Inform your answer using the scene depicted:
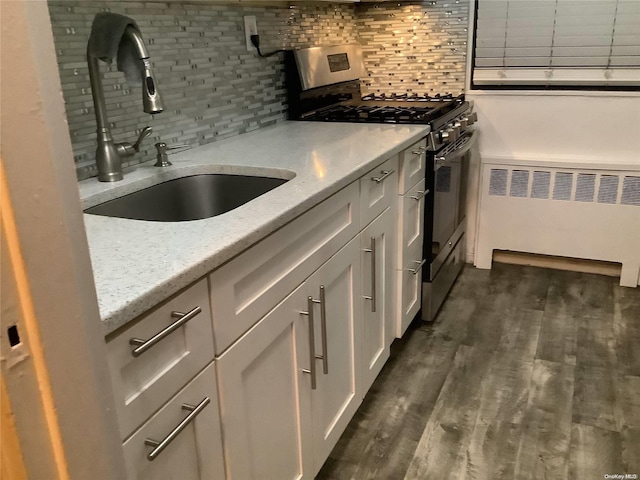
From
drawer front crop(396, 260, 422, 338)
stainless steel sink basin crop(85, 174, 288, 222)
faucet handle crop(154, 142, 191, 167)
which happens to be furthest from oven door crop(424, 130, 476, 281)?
faucet handle crop(154, 142, 191, 167)

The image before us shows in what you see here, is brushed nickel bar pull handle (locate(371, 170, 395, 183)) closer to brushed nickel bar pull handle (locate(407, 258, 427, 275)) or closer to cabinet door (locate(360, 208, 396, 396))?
cabinet door (locate(360, 208, 396, 396))

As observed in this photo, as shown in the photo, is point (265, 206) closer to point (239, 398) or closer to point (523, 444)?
point (239, 398)

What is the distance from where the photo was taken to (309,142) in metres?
2.03

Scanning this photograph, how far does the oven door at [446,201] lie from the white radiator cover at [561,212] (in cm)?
23

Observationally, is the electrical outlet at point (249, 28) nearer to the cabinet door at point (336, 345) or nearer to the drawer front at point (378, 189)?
the drawer front at point (378, 189)

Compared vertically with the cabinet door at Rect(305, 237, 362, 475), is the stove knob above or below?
above

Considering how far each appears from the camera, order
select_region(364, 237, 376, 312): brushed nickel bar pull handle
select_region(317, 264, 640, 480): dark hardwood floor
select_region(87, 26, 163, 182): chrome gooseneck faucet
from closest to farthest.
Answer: select_region(87, 26, 163, 182): chrome gooseneck faucet, select_region(317, 264, 640, 480): dark hardwood floor, select_region(364, 237, 376, 312): brushed nickel bar pull handle

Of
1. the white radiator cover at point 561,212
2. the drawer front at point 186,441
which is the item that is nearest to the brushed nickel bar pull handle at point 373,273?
the drawer front at point 186,441

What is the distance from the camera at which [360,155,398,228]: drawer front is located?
1785 mm

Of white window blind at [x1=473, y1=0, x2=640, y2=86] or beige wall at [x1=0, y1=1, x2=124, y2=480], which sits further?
white window blind at [x1=473, y1=0, x2=640, y2=86]

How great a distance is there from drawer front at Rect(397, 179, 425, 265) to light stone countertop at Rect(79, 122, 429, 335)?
0.23 metres

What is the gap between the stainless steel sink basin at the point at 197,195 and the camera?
5.32 ft

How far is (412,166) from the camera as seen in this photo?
87.7 inches

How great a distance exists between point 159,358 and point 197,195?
89cm
